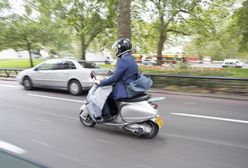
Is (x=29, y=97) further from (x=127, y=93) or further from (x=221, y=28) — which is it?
(x=221, y=28)

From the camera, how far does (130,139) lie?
566 cm

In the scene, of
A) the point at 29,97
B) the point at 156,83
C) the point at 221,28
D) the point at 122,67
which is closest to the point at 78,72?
the point at 29,97

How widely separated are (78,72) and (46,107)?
295 centimetres

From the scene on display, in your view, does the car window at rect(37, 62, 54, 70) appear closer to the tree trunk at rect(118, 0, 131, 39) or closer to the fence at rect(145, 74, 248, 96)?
the tree trunk at rect(118, 0, 131, 39)

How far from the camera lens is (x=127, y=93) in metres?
5.57

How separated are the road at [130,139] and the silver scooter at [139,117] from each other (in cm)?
19

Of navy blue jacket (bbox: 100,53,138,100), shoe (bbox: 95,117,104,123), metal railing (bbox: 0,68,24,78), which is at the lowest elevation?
metal railing (bbox: 0,68,24,78)

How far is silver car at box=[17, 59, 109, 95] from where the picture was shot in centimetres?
1132

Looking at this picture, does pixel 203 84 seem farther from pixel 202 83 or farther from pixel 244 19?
pixel 244 19

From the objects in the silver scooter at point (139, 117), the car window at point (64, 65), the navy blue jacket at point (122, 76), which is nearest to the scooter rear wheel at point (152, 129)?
the silver scooter at point (139, 117)

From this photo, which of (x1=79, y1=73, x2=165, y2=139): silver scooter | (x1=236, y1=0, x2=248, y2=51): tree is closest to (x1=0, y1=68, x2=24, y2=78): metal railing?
(x1=236, y1=0, x2=248, y2=51): tree

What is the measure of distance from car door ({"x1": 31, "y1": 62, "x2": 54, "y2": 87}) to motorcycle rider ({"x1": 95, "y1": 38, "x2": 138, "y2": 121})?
23.2 feet

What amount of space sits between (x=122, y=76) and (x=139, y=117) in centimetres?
86

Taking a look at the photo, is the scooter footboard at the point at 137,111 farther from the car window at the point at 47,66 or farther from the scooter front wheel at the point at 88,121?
the car window at the point at 47,66
